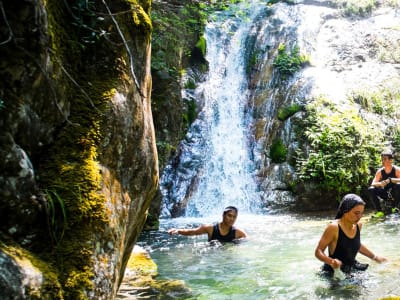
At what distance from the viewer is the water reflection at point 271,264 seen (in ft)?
16.4

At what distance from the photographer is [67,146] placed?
2.85 m

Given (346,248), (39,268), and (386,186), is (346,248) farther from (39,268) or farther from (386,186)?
(386,186)

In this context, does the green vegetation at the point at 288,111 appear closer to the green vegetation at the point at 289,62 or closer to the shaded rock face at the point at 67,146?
the green vegetation at the point at 289,62

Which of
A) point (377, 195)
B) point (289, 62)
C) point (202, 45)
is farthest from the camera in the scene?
point (202, 45)

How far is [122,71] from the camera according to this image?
339 cm

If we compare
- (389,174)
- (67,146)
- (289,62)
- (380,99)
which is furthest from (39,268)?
(289,62)

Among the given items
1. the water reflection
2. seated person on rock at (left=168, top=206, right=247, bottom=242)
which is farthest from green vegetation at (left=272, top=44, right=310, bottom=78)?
seated person on rock at (left=168, top=206, right=247, bottom=242)

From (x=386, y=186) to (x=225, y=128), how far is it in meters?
6.78

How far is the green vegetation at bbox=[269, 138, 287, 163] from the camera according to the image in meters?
14.0

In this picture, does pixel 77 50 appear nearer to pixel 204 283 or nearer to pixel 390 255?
pixel 204 283

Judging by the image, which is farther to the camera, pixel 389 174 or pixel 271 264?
pixel 389 174

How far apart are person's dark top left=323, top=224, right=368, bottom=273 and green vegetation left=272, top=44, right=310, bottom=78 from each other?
39.2 feet

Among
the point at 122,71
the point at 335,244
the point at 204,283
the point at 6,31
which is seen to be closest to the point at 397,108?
the point at 335,244

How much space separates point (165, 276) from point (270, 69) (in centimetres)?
1278
